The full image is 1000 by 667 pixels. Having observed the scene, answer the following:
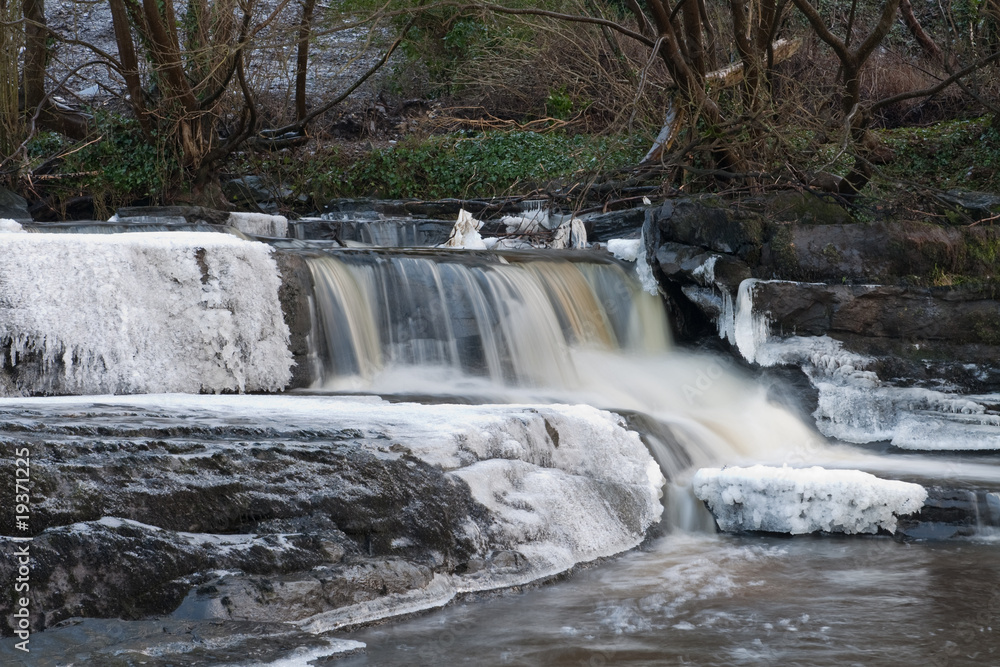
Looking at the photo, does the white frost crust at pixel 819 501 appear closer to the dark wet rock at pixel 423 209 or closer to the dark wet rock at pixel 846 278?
the dark wet rock at pixel 846 278

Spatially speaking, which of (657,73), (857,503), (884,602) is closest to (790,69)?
(657,73)

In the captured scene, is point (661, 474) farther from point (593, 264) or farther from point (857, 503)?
point (593, 264)

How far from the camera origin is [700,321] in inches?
336

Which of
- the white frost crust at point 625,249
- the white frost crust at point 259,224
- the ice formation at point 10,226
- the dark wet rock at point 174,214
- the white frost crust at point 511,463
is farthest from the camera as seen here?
the white frost crust at point 259,224

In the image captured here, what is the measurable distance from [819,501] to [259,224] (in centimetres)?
722

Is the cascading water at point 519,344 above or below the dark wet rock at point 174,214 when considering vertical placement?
below

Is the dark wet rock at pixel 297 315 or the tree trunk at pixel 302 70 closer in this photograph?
the dark wet rock at pixel 297 315

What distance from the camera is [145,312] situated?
21.1 feet

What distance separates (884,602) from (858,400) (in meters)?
3.34

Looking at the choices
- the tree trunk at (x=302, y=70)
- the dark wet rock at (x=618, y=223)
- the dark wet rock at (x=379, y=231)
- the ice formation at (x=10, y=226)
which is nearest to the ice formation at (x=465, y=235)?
the dark wet rock at (x=379, y=231)

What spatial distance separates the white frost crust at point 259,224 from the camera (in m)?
10.7

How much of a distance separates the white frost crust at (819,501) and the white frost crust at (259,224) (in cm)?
663

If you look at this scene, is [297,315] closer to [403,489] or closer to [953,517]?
[403,489]

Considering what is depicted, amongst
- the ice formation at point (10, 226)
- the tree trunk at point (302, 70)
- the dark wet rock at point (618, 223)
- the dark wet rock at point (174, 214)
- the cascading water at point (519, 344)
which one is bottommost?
the cascading water at point (519, 344)
